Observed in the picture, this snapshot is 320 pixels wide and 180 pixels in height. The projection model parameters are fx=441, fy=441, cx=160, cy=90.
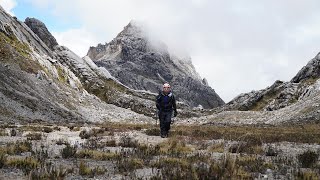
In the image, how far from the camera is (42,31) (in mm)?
150125

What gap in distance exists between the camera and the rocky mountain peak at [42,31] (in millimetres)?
144025

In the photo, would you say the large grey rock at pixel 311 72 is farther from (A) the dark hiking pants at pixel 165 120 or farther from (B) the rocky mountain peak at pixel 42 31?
(A) the dark hiking pants at pixel 165 120

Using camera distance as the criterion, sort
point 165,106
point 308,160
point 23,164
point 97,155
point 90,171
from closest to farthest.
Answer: point 90,171, point 23,164, point 308,160, point 97,155, point 165,106

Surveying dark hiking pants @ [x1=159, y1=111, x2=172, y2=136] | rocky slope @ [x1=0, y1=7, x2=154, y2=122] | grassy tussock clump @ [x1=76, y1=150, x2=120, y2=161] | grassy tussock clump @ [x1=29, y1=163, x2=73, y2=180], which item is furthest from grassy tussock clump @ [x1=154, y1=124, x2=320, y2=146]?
rocky slope @ [x1=0, y1=7, x2=154, y2=122]

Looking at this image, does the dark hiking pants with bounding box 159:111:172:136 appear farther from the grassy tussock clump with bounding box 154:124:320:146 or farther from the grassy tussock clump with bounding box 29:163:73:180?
the grassy tussock clump with bounding box 29:163:73:180

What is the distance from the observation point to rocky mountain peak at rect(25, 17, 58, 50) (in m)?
144

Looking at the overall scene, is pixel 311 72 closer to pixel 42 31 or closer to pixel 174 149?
pixel 42 31

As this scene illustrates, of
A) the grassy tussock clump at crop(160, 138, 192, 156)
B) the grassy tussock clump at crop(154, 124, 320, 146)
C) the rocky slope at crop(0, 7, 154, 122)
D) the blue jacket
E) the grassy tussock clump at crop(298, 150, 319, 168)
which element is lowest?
the grassy tussock clump at crop(298, 150, 319, 168)

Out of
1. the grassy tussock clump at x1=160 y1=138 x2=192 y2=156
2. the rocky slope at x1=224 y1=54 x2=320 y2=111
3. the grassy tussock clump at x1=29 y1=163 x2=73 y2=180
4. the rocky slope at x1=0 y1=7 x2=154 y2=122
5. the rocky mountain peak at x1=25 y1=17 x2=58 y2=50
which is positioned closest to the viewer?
the grassy tussock clump at x1=29 y1=163 x2=73 y2=180

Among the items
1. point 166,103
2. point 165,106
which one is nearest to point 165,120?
point 165,106

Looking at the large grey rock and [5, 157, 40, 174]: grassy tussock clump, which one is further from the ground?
the large grey rock

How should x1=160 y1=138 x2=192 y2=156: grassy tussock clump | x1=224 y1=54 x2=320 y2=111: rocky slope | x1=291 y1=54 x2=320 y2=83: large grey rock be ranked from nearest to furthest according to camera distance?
x1=160 y1=138 x2=192 y2=156: grassy tussock clump < x1=224 y1=54 x2=320 y2=111: rocky slope < x1=291 y1=54 x2=320 y2=83: large grey rock

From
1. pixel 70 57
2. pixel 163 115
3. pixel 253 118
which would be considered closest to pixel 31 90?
pixel 253 118

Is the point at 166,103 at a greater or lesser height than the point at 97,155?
greater
